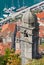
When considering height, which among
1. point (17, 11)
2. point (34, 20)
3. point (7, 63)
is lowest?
point (7, 63)

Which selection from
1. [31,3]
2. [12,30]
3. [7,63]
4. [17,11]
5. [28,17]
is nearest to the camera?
[28,17]

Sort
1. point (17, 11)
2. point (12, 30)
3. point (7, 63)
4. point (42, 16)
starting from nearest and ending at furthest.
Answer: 1. point (7, 63)
2. point (12, 30)
3. point (42, 16)
4. point (17, 11)

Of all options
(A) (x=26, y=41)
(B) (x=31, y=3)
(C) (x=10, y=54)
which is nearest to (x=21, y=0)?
(B) (x=31, y=3)

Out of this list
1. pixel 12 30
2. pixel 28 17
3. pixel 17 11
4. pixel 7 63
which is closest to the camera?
pixel 28 17

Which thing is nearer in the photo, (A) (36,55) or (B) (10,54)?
(A) (36,55)

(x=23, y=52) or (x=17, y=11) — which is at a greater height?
(x=17, y=11)

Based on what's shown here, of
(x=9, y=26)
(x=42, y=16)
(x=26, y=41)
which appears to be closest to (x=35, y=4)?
(x=42, y=16)

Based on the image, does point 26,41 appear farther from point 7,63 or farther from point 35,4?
point 35,4

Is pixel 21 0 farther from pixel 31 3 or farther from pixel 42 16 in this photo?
pixel 42 16

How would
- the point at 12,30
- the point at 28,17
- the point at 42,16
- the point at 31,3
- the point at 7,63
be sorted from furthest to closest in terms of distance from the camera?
the point at 31,3 → the point at 42,16 → the point at 12,30 → the point at 7,63 → the point at 28,17
